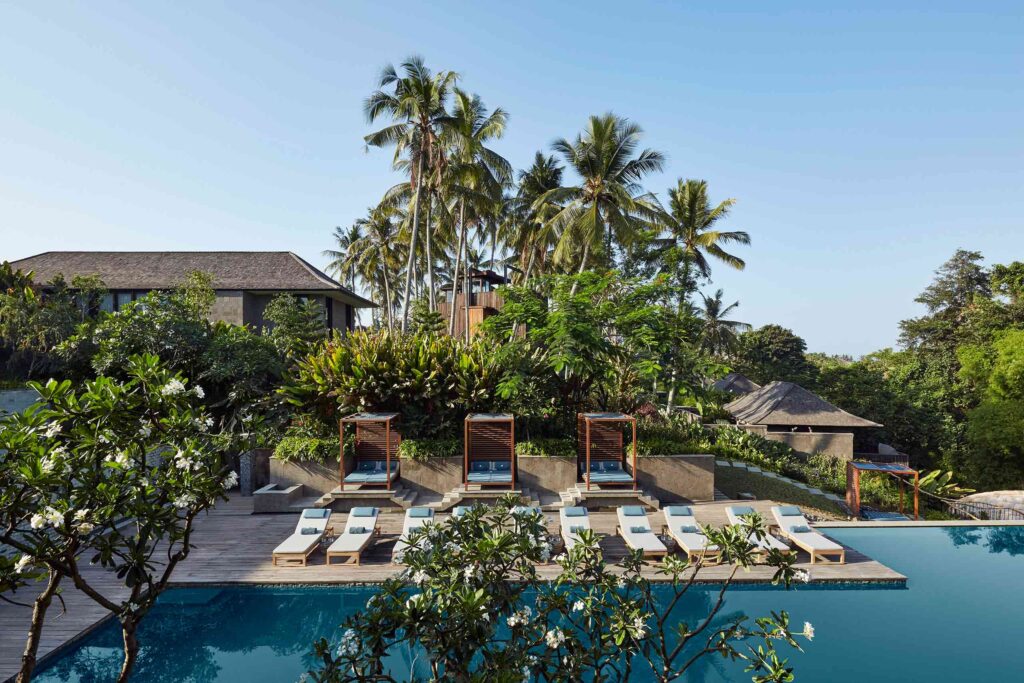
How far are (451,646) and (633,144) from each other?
21.3 m

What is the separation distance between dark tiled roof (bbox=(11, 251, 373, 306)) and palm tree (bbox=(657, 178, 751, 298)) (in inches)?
653

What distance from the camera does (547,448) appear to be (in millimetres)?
15039

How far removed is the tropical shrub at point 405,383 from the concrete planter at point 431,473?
95 centimetres

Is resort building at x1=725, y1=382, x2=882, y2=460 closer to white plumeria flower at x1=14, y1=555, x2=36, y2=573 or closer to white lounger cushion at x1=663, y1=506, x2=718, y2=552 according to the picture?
white lounger cushion at x1=663, y1=506, x2=718, y2=552

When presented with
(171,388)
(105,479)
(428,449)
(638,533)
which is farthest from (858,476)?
(105,479)

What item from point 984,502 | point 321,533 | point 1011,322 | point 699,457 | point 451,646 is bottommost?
point 984,502

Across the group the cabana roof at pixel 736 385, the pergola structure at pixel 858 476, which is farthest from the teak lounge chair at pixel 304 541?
the cabana roof at pixel 736 385

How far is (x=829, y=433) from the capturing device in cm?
1905

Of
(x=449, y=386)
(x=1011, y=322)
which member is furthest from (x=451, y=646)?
(x=1011, y=322)

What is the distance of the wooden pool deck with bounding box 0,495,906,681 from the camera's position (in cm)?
782

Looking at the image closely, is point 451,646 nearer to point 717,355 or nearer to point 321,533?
point 321,533

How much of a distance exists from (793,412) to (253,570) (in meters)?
18.7

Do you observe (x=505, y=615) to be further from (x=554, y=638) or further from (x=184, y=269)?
(x=184, y=269)

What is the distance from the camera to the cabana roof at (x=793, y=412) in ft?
63.6
